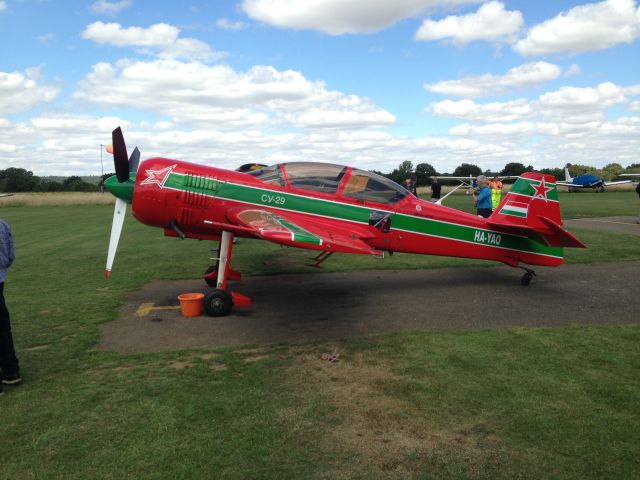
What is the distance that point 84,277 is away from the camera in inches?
404

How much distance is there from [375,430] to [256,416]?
106cm

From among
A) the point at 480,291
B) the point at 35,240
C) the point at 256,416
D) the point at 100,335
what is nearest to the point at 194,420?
the point at 256,416

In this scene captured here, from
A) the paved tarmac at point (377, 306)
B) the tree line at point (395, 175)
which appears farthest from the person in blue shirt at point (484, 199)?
the tree line at point (395, 175)

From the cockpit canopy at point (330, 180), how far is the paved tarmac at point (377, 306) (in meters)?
1.89

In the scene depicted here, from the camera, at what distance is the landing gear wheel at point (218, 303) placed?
711cm

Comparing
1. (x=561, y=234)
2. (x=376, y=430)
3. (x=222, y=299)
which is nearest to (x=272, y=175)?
(x=222, y=299)

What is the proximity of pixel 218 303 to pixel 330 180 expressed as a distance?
289cm

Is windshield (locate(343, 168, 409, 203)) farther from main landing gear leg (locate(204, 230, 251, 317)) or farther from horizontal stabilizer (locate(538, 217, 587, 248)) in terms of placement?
horizontal stabilizer (locate(538, 217, 587, 248))

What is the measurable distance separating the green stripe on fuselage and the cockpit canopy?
0.23m

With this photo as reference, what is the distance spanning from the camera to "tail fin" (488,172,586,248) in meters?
9.15

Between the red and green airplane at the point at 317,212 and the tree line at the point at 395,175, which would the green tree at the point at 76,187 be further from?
the red and green airplane at the point at 317,212

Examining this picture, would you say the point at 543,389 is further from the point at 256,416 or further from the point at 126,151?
the point at 126,151

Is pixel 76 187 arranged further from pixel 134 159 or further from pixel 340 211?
pixel 340 211

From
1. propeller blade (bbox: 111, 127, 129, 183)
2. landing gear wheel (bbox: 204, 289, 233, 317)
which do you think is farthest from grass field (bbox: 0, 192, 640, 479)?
propeller blade (bbox: 111, 127, 129, 183)
